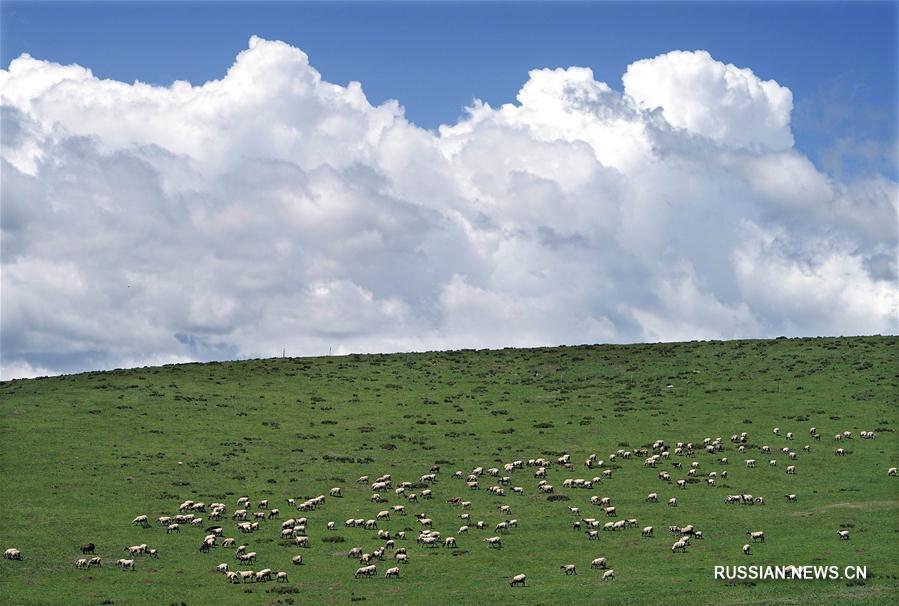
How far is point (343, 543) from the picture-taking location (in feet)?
213

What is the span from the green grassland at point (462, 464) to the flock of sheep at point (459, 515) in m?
0.64

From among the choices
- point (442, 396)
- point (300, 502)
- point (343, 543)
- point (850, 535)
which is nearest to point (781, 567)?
point (850, 535)

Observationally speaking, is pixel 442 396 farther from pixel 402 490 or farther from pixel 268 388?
pixel 402 490

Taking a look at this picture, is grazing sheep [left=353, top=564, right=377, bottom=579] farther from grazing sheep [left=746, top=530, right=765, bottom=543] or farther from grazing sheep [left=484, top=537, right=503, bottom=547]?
grazing sheep [left=746, top=530, right=765, bottom=543]

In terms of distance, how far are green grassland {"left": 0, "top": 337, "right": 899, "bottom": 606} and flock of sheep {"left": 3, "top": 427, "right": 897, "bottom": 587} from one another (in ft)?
2.10

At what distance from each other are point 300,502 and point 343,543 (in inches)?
414

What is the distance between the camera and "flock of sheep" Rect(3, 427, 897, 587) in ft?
197

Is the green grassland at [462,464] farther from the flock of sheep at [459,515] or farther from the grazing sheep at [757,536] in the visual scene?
the grazing sheep at [757,536]

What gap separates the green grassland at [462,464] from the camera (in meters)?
55.8

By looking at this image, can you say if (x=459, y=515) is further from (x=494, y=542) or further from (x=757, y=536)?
(x=757, y=536)

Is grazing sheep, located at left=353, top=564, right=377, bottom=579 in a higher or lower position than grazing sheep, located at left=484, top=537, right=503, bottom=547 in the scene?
lower

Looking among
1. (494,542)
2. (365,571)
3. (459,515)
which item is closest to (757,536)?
(494,542)

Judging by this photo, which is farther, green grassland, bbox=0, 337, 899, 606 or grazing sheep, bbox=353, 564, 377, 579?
grazing sheep, bbox=353, 564, 377, 579

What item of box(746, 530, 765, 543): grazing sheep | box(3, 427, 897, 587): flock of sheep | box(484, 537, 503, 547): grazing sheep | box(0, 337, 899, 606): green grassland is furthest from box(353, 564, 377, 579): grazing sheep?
box(746, 530, 765, 543): grazing sheep
